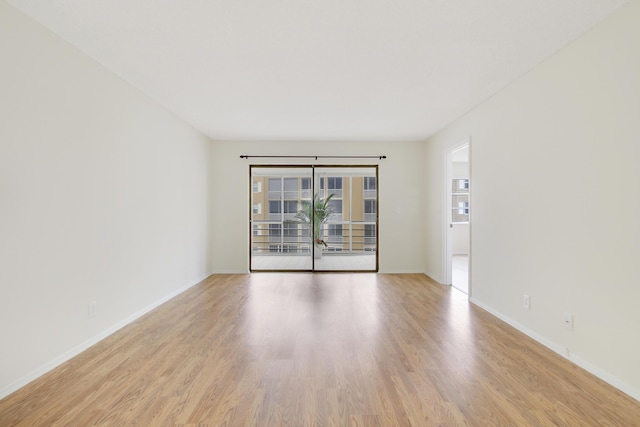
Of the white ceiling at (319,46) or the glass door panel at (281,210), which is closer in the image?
the white ceiling at (319,46)

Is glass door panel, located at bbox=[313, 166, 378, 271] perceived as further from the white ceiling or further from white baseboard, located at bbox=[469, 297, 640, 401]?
white baseboard, located at bbox=[469, 297, 640, 401]

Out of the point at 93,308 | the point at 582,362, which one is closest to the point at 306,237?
the point at 93,308

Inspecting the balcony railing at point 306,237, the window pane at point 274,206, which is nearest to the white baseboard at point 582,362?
the balcony railing at point 306,237

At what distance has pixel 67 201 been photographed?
2414 millimetres

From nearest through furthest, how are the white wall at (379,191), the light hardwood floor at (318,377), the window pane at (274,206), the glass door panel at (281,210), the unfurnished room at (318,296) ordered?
the light hardwood floor at (318,377), the unfurnished room at (318,296), the white wall at (379,191), the glass door panel at (281,210), the window pane at (274,206)

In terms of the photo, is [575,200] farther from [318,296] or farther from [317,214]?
[317,214]

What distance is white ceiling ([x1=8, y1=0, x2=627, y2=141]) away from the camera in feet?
6.63

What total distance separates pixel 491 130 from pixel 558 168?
114 cm

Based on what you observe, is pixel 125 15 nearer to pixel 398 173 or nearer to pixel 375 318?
pixel 375 318

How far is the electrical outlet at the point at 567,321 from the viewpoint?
241cm

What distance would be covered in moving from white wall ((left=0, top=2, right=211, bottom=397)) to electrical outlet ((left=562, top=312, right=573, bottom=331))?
3.84 meters

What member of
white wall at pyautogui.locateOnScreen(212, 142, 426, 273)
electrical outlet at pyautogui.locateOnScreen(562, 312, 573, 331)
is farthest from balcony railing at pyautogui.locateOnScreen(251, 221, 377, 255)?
electrical outlet at pyautogui.locateOnScreen(562, 312, 573, 331)

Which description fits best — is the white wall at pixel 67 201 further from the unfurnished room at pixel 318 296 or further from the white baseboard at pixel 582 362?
the white baseboard at pixel 582 362

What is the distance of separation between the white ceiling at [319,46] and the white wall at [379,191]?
1.83 m
